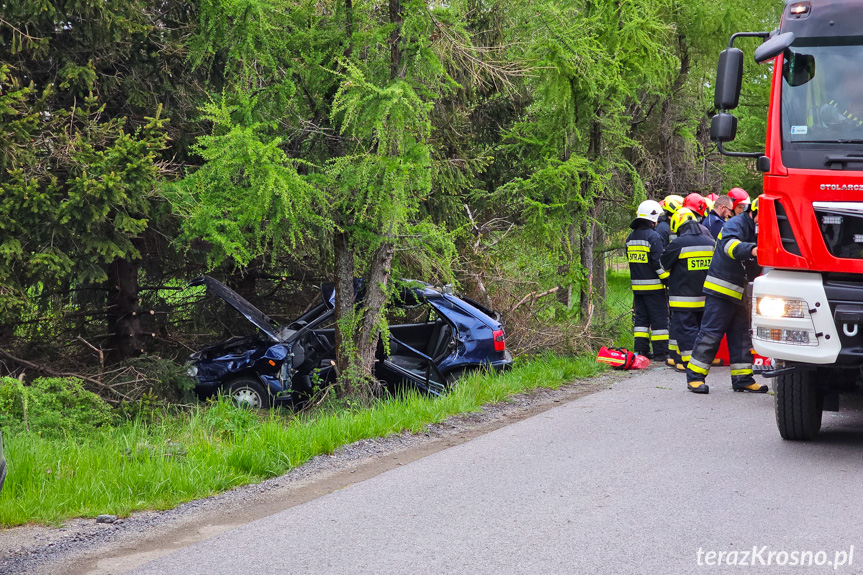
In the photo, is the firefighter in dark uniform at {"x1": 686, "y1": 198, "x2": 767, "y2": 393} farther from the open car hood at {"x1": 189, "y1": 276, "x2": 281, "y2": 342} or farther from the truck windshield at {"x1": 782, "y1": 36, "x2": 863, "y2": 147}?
the open car hood at {"x1": 189, "y1": 276, "x2": 281, "y2": 342}

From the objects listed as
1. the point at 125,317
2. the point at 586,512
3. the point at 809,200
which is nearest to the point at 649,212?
the point at 809,200

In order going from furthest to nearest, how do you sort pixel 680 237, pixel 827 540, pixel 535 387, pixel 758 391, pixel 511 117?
pixel 511 117 < pixel 680 237 < pixel 535 387 < pixel 758 391 < pixel 827 540

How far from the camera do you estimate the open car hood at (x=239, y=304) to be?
9961mm

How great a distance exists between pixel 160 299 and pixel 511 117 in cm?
671

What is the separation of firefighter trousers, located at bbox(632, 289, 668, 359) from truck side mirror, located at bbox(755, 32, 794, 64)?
548cm

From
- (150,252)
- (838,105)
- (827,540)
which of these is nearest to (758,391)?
(838,105)

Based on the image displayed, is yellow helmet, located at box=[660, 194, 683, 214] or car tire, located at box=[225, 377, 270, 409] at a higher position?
yellow helmet, located at box=[660, 194, 683, 214]

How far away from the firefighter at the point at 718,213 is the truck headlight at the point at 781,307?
17.0ft

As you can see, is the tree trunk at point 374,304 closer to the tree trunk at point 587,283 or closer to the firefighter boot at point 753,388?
the firefighter boot at point 753,388

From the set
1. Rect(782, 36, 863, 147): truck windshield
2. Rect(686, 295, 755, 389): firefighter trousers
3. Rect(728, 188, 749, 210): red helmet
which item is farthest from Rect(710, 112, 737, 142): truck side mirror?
Rect(728, 188, 749, 210): red helmet

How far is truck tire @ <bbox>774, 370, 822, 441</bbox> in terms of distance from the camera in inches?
260

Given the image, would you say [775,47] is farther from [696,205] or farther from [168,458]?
[168,458]

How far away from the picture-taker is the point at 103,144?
9.55 metres

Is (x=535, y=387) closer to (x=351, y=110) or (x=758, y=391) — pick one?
(x=758, y=391)
